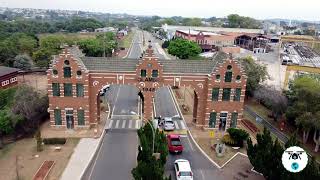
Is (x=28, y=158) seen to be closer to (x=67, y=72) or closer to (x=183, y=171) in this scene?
(x=67, y=72)

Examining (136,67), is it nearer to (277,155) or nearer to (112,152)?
(112,152)

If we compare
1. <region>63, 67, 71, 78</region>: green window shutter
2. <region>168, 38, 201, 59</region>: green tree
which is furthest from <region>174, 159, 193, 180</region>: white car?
<region>168, 38, 201, 59</region>: green tree

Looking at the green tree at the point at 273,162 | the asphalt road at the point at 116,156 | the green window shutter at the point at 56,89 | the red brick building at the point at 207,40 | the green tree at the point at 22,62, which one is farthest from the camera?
the red brick building at the point at 207,40

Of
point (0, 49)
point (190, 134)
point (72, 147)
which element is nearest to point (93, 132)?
point (72, 147)

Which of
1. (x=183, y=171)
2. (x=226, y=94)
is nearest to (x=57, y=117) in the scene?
(x=183, y=171)

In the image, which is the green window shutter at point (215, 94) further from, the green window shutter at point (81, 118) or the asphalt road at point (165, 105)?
the green window shutter at point (81, 118)

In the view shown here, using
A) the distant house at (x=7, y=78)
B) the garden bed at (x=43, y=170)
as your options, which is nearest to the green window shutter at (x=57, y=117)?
the garden bed at (x=43, y=170)
